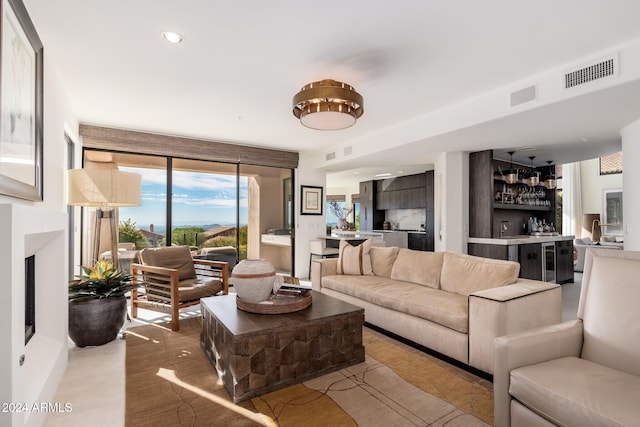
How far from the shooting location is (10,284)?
4.42 feet

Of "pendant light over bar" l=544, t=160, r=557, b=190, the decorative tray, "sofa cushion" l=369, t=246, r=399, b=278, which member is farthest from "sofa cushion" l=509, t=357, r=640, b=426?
"pendant light over bar" l=544, t=160, r=557, b=190

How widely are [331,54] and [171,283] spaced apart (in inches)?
108

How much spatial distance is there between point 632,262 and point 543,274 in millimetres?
4460

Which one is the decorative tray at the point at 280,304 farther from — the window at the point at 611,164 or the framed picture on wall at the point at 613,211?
the window at the point at 611,164

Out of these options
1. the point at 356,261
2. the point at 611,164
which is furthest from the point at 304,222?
the point at 611,164

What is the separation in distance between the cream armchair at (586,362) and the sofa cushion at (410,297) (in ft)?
2.55

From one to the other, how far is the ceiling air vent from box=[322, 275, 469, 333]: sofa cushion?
207 centimetres

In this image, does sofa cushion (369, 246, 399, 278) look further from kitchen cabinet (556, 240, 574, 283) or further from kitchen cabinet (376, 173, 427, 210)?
kitchen cabinet (376, 173, 427, 210)

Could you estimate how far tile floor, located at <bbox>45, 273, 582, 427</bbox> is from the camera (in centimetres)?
188

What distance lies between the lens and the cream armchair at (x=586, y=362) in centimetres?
128

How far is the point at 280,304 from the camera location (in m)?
2.44

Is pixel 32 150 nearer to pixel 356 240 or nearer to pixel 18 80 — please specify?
pixel 18 80

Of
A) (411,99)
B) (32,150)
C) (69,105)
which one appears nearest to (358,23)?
(411,99)

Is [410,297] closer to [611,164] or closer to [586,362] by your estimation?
[586,362]
